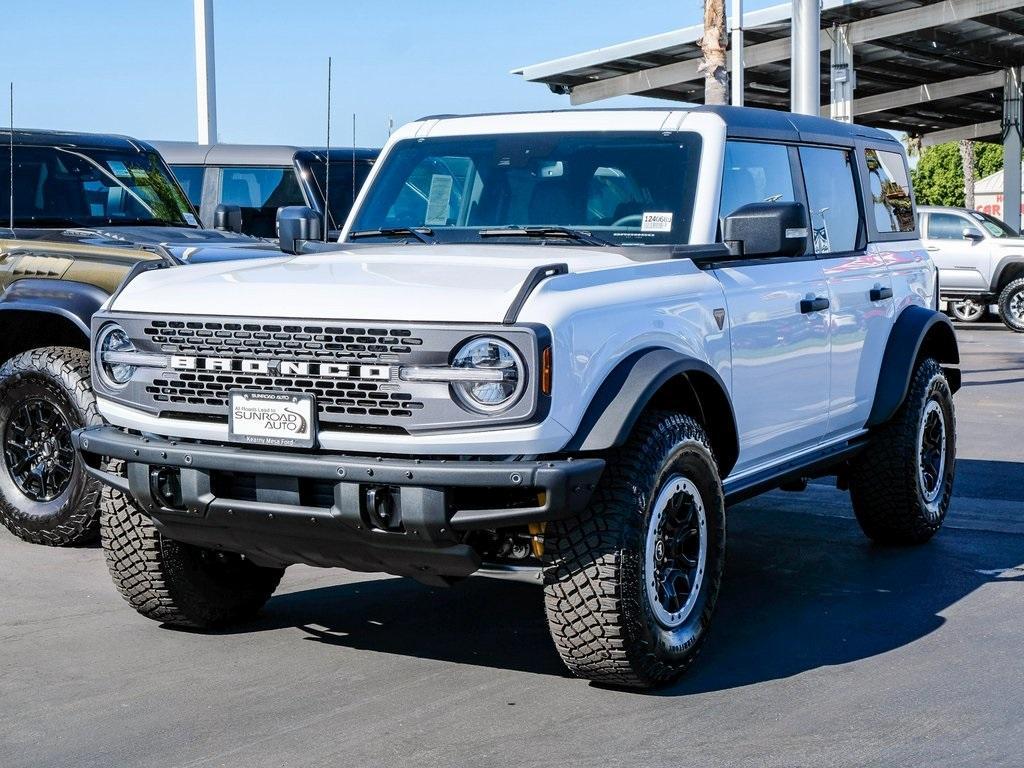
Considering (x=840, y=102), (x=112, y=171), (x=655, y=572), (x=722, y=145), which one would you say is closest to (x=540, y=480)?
(x=655, y=572)

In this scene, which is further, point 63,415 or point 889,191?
point 889,191

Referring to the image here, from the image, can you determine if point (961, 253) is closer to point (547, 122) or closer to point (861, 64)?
point (861, 64)

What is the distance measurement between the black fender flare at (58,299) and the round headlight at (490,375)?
10.4 feet

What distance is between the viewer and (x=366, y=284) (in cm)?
467

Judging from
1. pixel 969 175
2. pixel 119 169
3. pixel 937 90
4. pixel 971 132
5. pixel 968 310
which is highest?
pixel 937 90

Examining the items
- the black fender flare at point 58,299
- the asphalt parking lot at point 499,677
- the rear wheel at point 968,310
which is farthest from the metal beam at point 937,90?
the black fender flare at point 58,299

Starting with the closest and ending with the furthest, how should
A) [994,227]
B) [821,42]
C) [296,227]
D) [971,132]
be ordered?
[296,227], [994,227], [821,42], [971,132]

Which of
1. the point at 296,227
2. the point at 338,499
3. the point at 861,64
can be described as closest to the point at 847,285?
the point at 296,227

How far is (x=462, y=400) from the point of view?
4.39 metres

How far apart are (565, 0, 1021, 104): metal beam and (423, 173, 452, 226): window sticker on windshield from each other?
58.0 feet

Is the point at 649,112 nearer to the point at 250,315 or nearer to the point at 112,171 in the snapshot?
the point at 250,315

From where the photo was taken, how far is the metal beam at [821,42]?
24344 mm

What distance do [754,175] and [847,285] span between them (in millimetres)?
819

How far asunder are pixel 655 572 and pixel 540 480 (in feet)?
2.53
